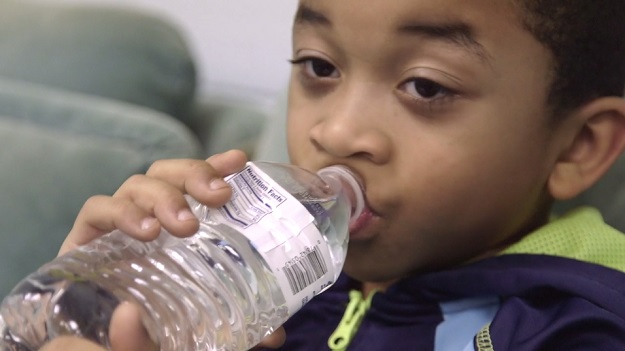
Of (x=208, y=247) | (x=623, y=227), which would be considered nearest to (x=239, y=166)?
(x=208, y=247)

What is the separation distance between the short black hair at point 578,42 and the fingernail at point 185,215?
0.37 meters

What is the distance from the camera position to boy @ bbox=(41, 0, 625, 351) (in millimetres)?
777

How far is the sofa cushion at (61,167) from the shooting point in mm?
1272

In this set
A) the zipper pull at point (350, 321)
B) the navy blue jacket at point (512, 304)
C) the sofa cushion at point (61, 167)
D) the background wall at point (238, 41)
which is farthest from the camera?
the background wall at point (238, 41)

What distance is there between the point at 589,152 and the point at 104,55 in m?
0.95

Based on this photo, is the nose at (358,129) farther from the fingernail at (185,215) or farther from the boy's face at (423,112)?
the fingernail at (185,215)

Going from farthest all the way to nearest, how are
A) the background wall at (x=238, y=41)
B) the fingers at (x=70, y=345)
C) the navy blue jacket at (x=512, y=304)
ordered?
the background wall at (x=238, y=41), the navy blue jacket at (x=512, y=304), the fingers at (x=70, y=345)

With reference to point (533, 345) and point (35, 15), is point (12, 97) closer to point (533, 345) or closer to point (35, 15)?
point (35, 15)

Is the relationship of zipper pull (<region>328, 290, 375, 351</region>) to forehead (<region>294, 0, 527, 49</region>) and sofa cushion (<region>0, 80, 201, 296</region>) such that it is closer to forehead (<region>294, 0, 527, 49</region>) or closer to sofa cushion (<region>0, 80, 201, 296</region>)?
forehead (<region>294, 0, 527, 49</region>)

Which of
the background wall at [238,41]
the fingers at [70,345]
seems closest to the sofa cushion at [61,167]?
the background wall at [238,41]

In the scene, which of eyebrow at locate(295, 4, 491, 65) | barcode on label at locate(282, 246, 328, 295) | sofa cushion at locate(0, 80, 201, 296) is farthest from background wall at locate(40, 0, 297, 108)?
barcode on label at locate(282, 246, 328, 295)

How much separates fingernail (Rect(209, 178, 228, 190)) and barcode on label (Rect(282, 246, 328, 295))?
0.10 meters

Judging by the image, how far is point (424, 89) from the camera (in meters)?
0.80

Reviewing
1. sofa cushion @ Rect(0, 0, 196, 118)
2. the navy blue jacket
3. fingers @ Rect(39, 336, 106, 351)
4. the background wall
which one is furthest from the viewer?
the background wall
